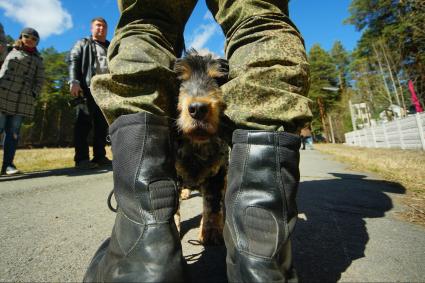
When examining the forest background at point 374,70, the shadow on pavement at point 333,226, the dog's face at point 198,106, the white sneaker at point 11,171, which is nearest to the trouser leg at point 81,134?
the white sneaker at point 11,171

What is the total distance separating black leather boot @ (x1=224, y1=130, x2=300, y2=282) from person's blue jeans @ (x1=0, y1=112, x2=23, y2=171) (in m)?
5.77

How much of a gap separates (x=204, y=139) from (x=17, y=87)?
18.2 feet

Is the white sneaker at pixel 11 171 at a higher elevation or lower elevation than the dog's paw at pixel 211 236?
higher

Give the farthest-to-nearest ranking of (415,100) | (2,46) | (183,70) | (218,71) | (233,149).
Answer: (415,100) → (2,46) → (218,71) → (183,70) → (233,149)

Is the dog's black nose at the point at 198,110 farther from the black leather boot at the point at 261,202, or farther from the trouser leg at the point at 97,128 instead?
the trouser leg at the point at 97,128

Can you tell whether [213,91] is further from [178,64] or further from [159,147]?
[159,147]

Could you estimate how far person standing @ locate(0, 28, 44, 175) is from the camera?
528 centimetres

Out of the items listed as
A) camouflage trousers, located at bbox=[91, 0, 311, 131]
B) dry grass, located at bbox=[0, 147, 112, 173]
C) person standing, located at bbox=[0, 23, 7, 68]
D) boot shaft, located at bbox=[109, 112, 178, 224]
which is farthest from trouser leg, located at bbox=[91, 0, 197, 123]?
dry grass, located at bbox=[0, 147, 112, 173]

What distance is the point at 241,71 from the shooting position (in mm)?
1331

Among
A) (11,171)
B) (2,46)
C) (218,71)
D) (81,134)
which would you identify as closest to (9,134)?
(11,171)

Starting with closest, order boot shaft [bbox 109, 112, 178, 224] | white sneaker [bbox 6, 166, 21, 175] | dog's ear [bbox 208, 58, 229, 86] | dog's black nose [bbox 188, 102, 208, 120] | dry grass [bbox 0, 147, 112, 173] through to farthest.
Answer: boot shaft [bbox 109, 112, 178, 224], dog's black nose [bbox 188, 102, 208, 120], dog's ear [bbox 208, 58, 229, 86], white sneaker [bbox 6, 166, 21, 175], dry grass [bbox 0, 147, 112, 173]

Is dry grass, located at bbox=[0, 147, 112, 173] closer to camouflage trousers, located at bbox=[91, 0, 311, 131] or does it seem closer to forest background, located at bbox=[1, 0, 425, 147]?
forest background, located at bbox=[1, 0, 425, 147]

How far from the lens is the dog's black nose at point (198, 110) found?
63.1 inches

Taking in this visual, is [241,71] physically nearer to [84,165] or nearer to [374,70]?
[84,165]
